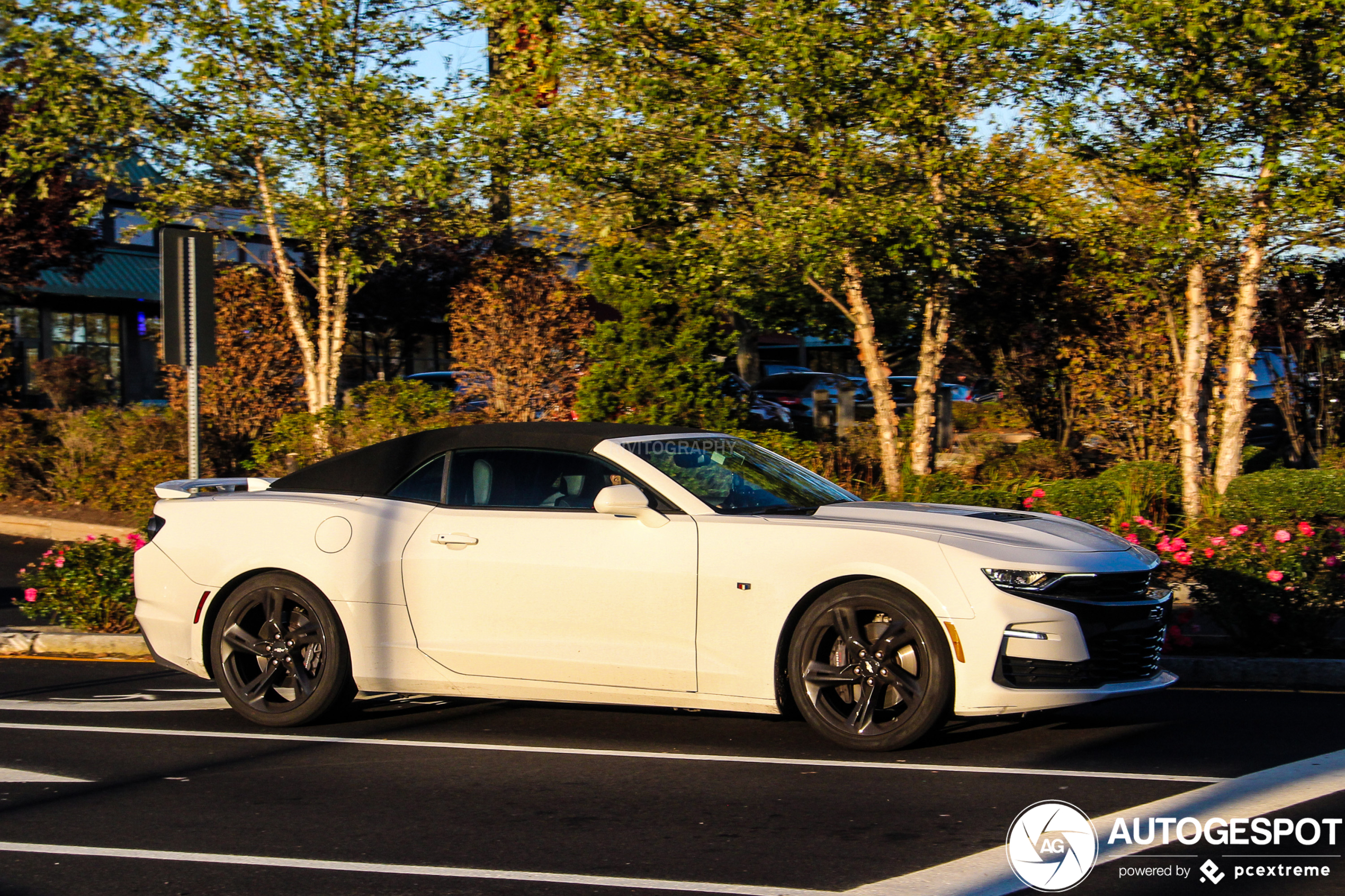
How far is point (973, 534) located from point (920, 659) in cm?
61

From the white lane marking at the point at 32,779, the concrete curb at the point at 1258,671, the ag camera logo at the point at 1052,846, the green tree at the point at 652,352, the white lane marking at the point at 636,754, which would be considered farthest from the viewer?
the green tree at the point at 652,352

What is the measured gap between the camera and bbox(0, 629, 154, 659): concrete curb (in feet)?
29.9

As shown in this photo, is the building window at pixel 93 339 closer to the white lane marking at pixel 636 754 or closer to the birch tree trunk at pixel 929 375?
the birch tree trunk at pixel 929 375

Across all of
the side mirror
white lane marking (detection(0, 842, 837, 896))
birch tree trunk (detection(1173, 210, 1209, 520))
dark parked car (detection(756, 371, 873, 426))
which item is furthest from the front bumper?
dark parked car (detection(756, 371, 873, 426))

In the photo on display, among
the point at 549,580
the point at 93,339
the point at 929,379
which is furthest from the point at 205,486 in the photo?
the point at 93,339

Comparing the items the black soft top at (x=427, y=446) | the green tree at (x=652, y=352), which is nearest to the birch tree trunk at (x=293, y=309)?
the green tree at (x=652, y=352)

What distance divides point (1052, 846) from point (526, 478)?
314 centimetres

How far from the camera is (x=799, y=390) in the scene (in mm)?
30469

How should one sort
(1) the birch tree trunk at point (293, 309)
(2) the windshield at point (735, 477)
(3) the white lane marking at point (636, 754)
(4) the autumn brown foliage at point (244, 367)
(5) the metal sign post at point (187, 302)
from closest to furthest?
(3) the white lane marking at point (636, 754)
(2) the windshield at point (735, 477)
(5) the metal sign post at point (187, 302)
(1) the birch tree trunk at point (293, 309)
(4) the autumn brown foliage at point (244, 367)

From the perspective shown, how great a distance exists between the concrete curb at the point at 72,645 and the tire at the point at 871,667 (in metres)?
5.23

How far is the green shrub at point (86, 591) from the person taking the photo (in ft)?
30.7

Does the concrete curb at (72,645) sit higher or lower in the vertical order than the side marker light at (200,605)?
lower

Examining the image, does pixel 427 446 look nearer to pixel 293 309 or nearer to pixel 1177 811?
pixel 1177 811

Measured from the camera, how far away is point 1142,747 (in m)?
6.09
